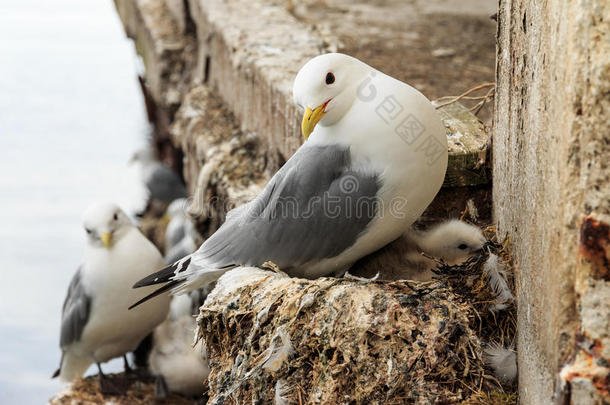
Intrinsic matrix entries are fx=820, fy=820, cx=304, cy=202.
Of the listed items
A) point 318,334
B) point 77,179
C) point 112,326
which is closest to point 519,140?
point 318,334

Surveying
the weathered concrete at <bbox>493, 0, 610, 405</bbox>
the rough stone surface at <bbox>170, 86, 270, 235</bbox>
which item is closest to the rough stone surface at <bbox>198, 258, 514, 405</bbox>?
the weathered concrete at <bbox>493, 0, 610, 405</bbox>

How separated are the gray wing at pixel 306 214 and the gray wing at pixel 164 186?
5229 millimetres

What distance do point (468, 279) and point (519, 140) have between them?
494 millimetres

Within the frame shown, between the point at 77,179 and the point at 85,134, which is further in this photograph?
the point at 85,134

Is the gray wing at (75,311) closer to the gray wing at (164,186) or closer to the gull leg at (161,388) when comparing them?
the gull leg at (161,388)

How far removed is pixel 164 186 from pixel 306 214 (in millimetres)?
5545

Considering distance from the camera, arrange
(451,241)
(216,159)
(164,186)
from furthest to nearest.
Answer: (164,186) < (216,159) < (451,241)

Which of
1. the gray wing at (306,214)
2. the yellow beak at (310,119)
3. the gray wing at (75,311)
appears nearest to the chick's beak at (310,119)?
the yellow beak at (310,119)

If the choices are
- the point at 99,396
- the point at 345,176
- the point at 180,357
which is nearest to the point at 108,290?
the point at 180,357

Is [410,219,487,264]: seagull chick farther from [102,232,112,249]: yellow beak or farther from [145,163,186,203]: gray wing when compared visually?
[145,163,186,203]: gray wing

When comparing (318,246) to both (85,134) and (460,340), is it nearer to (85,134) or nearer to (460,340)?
(460,340)

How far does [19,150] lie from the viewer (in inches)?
420

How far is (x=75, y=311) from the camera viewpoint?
4.44 m

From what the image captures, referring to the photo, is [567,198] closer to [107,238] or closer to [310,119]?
[310,119]
